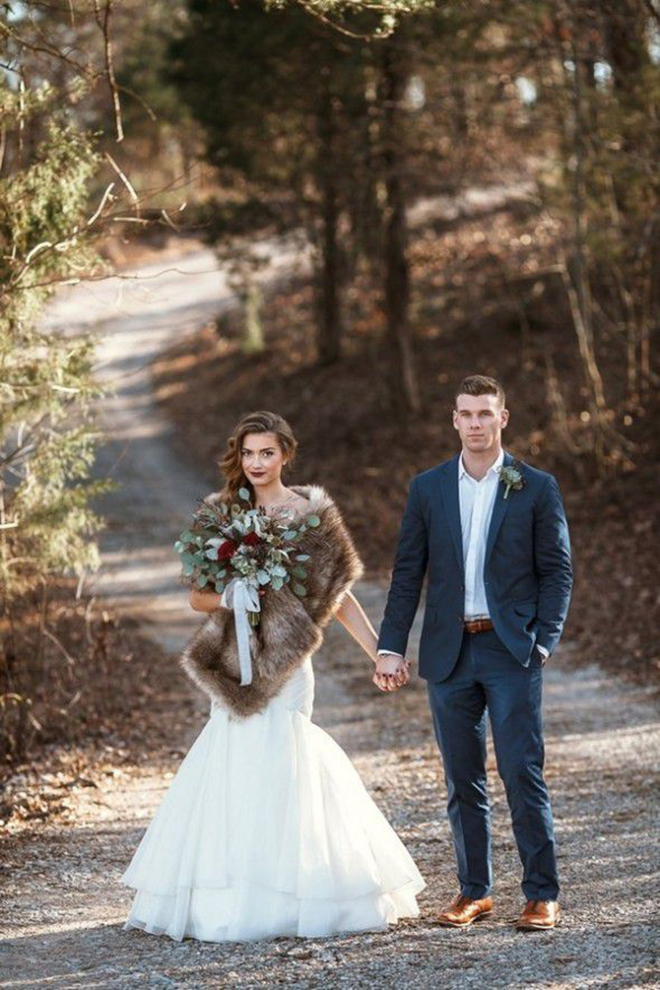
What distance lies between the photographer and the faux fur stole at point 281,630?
5.90m

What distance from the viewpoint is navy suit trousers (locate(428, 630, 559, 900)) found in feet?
18.1

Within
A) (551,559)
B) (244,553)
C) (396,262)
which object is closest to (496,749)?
(551,559)

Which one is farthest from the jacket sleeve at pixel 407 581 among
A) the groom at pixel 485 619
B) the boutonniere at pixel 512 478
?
the boutonniere at pixel 512 478

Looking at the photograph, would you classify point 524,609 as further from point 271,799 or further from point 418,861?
point 418,861

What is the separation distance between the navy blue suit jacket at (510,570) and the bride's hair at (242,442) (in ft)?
2.24

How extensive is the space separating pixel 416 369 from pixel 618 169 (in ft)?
31.7

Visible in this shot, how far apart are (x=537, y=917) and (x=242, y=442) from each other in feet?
7.74

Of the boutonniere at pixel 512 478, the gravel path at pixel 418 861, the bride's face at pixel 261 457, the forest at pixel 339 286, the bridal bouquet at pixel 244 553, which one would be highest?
the forest at pixel 339 286

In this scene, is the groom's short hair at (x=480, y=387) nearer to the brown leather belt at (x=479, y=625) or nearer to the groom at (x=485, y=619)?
the groom at (x=485, y=619)

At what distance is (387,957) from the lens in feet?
17.7

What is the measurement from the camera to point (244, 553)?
5879 mm

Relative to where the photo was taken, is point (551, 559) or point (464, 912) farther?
point (464, 912)

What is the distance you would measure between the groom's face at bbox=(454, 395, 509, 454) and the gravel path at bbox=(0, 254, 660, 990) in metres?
2.02

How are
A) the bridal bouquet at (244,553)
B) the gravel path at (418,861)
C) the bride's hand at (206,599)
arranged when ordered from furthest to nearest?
1. the bride's hand at (206,599)
2. the bridal bouquet at (244,553)
3. the gravel path at (418,861)
